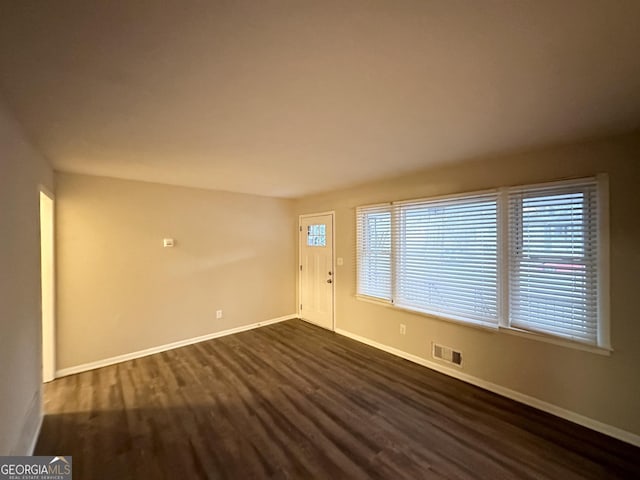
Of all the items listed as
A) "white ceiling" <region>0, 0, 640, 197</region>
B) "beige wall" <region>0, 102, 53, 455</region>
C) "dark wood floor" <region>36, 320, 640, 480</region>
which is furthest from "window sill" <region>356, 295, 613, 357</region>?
"beige wall" <region>0, 102, 53, 455</region>

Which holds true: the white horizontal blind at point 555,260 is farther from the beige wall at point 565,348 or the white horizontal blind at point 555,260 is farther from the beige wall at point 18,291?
the beige wall at point 18,291

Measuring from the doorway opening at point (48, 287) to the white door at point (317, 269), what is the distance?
3.44 meters

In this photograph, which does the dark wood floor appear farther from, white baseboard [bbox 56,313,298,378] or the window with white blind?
the window with white blind

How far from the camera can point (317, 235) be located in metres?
4.79

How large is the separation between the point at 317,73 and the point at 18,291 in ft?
7.62

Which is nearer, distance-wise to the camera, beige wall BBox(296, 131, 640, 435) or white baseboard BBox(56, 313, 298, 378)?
beige wall BBox(296, 131, 640, 435)

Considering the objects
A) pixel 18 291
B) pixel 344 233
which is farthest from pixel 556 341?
pixel 18 291

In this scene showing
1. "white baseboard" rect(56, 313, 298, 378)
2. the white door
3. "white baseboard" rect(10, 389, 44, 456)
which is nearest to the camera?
"white baseboard" rect(10, 389, 44, 456)

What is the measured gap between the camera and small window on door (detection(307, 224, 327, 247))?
4.65 m

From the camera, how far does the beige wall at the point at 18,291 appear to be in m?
1.48

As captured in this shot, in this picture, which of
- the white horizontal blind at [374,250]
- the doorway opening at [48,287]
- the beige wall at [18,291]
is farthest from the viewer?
the white horizontal blind at [374,250]

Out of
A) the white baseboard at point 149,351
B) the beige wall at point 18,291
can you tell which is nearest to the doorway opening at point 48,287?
the white baseboard at point 149,351

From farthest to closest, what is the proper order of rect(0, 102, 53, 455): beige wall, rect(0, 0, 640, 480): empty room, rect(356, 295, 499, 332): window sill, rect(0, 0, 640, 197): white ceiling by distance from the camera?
rect(356, 295, 499, 332): window sill, rect(0, 102, 53, 455): beige wall, rect(0, 0, 640, 480): empty room, rect(0, 0, 640, 197): white ceiling

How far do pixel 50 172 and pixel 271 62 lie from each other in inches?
123
